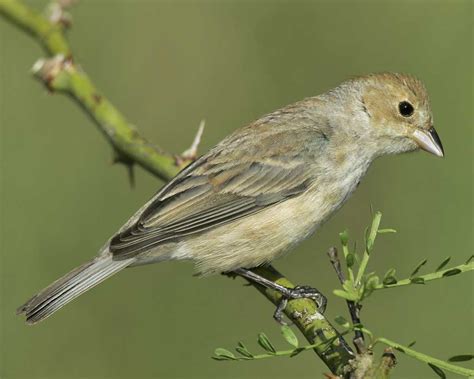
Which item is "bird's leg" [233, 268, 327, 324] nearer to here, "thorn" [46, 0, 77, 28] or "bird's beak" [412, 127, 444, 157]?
"bird's beak" [412, 127, 444, 157]

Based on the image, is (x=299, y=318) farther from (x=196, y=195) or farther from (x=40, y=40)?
(x=40, y=40)

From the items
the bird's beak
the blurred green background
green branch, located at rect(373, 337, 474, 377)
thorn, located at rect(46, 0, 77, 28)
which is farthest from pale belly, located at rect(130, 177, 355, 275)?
green branch, located at rect(373, 337, 474, 377)

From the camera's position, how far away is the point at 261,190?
525 cm

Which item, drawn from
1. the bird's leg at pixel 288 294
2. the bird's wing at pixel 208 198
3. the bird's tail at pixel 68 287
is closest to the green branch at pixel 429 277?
the bird's leg at pixel 288 294

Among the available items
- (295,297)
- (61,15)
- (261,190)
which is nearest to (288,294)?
(295,297)

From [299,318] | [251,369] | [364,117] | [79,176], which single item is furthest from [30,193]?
[299,318]

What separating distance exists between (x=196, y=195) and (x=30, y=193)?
1.90m

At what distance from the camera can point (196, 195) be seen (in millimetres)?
5145

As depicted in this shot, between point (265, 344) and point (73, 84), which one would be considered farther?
point (73, 84)

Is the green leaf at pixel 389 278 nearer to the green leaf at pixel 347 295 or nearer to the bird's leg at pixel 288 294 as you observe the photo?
the green leaf at pixel 347 295

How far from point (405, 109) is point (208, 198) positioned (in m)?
1.50

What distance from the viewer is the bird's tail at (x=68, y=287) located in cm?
471

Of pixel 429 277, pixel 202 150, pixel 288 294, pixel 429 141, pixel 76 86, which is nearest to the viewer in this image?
pixel 429 277

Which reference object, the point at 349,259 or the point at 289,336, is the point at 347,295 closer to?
the point at 349,259
